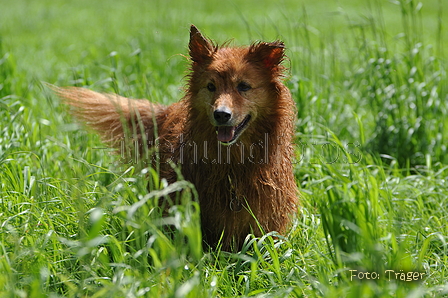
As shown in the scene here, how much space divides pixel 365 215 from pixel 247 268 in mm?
904

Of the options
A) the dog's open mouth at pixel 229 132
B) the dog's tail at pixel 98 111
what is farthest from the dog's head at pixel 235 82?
the dog's tail at pixel 98 111

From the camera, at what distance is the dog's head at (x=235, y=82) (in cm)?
323

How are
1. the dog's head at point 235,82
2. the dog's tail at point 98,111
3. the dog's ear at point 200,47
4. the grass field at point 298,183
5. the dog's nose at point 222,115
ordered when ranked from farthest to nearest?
the dog's tail at point 98,111 < the dog's ear at point 200,47 < the dog's head at point 235,82 < the dog's nose at point 222,115 < the grass field at point 298,183

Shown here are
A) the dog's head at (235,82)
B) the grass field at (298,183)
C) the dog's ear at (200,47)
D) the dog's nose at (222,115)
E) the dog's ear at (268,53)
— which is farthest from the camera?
the dog's ear at (200,47)

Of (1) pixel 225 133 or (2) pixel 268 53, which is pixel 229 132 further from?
(2) pixel 268 53

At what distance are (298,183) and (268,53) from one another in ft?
4.11

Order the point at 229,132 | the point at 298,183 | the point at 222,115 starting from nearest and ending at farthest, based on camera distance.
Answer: the point at 222,115 → the point at 229,132 → the point at 298,183

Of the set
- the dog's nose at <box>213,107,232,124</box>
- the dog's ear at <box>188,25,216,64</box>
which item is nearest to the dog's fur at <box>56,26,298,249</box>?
the dog's ear at <box>188,25,216,64</box>

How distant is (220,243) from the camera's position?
342 centimetres

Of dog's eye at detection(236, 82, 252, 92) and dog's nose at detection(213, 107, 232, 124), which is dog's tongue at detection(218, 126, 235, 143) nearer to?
dog's nose at detection(213, 107, 232, 124)

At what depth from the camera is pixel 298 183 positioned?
4184 mm

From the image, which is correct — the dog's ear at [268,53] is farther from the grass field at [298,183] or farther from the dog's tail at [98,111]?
the dog's tail at [98,111]

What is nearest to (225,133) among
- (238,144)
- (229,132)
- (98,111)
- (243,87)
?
(229,132)

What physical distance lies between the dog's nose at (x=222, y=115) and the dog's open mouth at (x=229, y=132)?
0.45 feet
